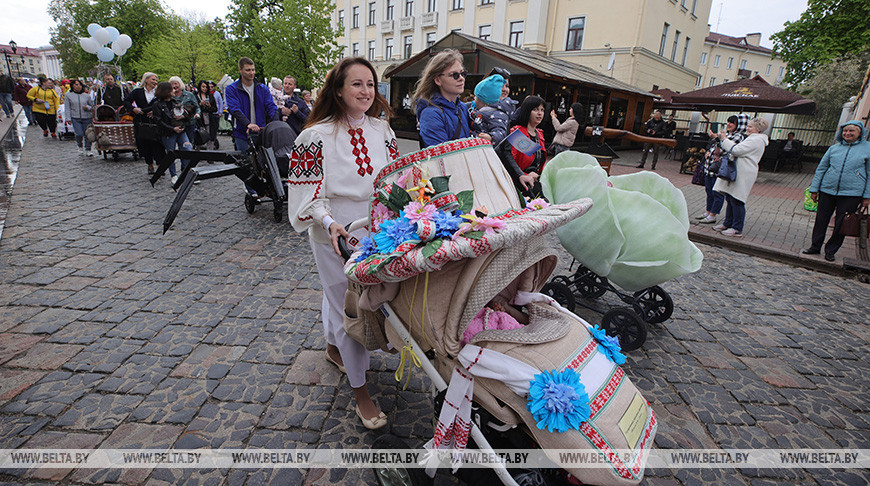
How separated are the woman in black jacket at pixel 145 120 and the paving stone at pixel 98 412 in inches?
308

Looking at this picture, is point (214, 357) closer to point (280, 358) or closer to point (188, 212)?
point (280, 358)

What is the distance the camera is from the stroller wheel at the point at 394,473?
1.89 m

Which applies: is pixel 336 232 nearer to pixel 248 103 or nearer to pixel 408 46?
pixel 248 103

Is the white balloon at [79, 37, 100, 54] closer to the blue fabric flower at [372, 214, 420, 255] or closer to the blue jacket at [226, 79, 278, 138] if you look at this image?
the blue jacket at [226, 79, 278, 138]

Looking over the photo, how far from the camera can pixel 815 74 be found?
20.8 metres

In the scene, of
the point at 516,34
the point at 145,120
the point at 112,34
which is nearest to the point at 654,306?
the point at 145,120

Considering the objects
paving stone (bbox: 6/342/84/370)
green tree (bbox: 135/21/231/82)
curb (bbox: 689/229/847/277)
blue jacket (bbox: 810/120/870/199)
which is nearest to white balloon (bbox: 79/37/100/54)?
green tree (bbox: 135/21/231/82)

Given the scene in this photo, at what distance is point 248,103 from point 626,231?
21.1 ft

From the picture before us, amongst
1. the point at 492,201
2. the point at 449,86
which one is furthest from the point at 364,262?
the point at 449,86

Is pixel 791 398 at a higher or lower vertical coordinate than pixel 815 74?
lower

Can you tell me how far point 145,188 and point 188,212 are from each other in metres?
2.34

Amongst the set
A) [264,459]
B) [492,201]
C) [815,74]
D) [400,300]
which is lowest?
[264,459]

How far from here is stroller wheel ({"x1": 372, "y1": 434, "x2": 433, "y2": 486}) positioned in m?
1.89

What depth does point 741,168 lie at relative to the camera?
6773mm
